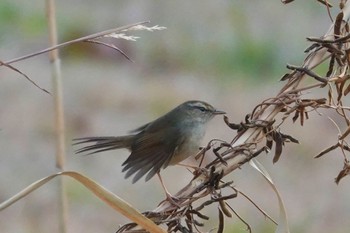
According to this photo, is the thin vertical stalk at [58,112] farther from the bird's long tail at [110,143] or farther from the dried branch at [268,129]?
the bird's long tail at [110,143]

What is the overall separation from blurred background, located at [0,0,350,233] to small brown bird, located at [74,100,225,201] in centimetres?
238

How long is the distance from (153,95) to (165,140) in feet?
19.8

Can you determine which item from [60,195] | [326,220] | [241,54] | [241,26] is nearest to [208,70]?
[241,54]

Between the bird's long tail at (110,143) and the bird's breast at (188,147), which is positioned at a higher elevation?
the bird's long tail at (110,143)

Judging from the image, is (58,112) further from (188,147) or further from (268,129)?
(188,147)

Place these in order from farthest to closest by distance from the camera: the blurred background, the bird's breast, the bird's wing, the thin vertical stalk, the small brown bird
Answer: the blurred background, the bird's breast, the small brown bird, the bird's wing, the thin vertical stalk

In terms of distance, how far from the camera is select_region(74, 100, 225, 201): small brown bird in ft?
11.0

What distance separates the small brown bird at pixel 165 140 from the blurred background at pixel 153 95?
93.8 inches

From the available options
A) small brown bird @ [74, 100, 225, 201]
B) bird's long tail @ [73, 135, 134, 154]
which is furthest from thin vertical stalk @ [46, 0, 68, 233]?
bird's long tail @ [73, 135, 134, 154]

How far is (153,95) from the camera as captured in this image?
9.80m

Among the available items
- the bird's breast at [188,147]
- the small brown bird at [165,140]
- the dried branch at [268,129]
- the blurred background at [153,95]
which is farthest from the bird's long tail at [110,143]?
the blurred background at [153,95]

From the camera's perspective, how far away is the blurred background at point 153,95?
7.83 meters

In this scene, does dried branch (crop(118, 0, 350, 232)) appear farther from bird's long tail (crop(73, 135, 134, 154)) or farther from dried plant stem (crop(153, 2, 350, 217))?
bird's long tail (crop(73, 135, 134, 154))

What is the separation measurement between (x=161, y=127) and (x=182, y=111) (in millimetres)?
153
